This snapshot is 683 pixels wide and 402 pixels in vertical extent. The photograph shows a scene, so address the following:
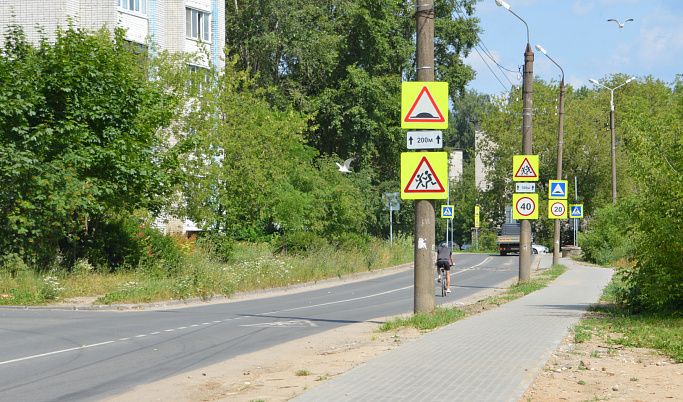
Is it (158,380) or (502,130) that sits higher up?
(502,130)

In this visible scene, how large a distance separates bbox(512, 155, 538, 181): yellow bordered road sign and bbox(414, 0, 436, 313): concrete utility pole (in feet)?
34.9

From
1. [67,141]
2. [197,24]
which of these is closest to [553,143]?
[197,24]

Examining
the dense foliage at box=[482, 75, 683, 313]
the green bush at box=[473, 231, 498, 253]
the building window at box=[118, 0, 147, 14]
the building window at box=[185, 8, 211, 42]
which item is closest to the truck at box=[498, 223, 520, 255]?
the dense foliage at box=[482, 75, 683, 313]

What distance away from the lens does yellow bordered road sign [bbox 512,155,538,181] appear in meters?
23.4

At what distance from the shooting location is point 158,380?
8992 mm

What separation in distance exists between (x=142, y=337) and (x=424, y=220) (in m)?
5.28

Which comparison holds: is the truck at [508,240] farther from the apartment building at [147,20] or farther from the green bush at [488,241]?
the apartment building at [147,20]

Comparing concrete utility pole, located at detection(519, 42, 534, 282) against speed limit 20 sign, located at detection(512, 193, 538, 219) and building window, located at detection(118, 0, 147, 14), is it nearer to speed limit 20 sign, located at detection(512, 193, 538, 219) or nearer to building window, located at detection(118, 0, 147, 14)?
speed limit 20 sign, located at detection(512, 193, 538, 219)

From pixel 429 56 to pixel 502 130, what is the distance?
173 ft

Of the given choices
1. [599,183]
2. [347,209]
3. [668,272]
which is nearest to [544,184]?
[599,183]

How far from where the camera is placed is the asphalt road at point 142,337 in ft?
29.3

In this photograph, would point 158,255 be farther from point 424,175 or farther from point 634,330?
point 634,330

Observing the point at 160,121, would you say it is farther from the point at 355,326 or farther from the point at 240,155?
the point at 355,326

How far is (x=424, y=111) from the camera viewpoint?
532 inches
